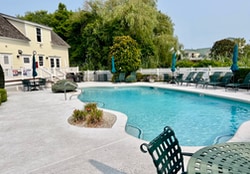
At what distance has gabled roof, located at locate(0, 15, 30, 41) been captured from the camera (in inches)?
670

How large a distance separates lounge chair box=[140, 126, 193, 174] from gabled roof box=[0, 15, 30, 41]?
18.5m

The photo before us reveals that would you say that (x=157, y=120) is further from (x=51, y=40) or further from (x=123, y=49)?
(x=51, y=40)

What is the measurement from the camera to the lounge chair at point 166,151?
1.86m

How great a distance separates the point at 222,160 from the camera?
6.32 feet

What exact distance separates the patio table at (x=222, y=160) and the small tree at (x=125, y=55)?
1777cm

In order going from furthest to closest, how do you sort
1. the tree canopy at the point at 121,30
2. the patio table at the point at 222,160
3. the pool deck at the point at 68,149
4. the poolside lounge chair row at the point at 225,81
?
the tree canopy at the point at 121,30 → the poolside lounge chair row at the point at 225,81 → the pool deck at the point at 68,149 → the patio table at the point at 222,160

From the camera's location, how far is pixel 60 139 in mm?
4699

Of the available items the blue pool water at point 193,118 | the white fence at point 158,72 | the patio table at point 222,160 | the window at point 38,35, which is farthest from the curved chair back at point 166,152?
the window at point 38,35

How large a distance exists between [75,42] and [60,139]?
2780 cm

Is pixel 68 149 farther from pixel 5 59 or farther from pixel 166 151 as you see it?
pixel 5 59

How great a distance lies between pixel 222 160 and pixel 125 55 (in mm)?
18277

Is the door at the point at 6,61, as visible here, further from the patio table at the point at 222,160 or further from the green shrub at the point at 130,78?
the patio table at the point at 222,160

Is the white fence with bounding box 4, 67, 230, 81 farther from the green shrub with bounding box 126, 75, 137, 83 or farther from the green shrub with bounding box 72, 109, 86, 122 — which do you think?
the green shrub with bounding box 72, 109, 86, 122

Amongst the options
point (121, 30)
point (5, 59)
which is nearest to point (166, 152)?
point (5, 59)
